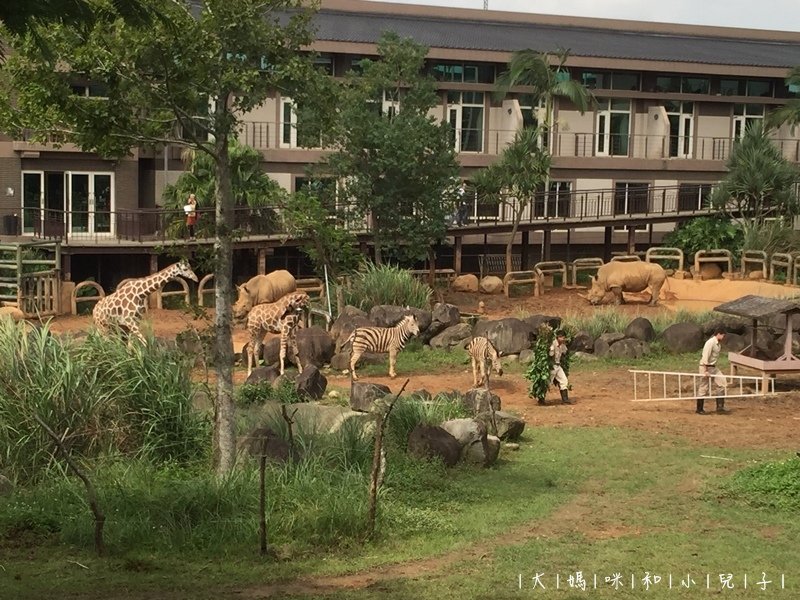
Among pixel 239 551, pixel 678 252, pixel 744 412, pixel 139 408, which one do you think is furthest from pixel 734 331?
pixel 239 551

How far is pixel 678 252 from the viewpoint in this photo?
35156mm

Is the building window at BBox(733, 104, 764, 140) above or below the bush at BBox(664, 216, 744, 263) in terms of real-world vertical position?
above

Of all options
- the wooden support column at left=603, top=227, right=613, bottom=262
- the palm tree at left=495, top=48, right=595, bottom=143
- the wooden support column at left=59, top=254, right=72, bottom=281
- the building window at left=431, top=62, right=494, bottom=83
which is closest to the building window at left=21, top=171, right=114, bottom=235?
the wooden support column at left=59, top=254, right=72, bottom=281

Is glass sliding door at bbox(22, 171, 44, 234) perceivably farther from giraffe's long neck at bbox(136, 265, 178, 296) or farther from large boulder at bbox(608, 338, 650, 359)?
large boulder at bbox(608, 338, 650, 359)

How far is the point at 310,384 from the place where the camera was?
701 inches

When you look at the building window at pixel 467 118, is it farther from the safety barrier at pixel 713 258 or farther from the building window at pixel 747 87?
the building window at pixel 747 87

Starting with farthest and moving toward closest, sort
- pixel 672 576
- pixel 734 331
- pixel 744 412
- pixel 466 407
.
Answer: pixel 734 331 → pixel 744 412 → pixel 466 407 → pixel 672 576

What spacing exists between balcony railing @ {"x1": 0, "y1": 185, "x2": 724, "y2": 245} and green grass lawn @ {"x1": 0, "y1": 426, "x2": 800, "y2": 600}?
45.4ft

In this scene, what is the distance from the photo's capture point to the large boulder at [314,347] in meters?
21.9

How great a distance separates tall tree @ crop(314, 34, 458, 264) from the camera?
28656 millimetres

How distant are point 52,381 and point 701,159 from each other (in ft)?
104

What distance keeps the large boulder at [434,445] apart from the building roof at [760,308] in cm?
714

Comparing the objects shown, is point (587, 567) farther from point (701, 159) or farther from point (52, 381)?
point (701, 159)

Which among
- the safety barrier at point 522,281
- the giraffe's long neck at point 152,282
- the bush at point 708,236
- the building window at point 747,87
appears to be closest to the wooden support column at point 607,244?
the bush at point 708,236
